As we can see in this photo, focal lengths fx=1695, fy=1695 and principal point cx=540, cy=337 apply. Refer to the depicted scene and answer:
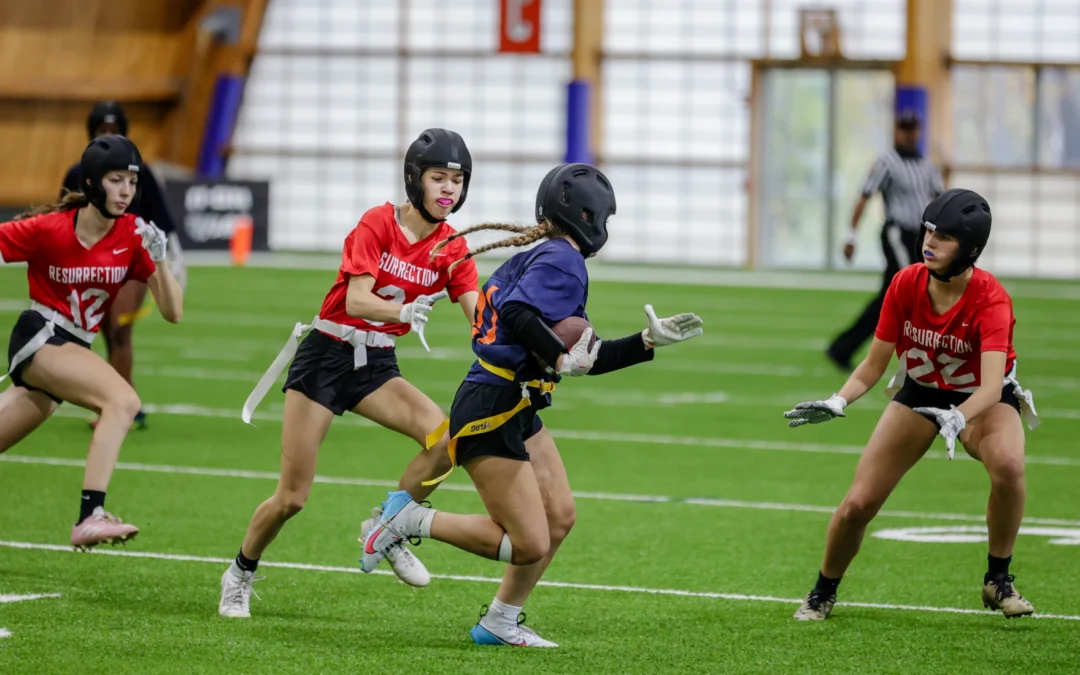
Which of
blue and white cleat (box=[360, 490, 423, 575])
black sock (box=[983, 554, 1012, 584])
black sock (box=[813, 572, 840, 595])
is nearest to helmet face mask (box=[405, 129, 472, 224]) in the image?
blue and white cleat (box=[360, 490, 423, 575])

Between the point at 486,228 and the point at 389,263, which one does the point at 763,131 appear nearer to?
the point at 389,263

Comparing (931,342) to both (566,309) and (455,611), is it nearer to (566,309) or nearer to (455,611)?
(566,309)

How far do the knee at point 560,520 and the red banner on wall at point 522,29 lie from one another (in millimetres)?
27387

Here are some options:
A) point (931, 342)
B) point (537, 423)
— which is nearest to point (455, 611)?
point (537, 423)

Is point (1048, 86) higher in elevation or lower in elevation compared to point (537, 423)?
higher

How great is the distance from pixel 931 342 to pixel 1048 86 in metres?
26.1

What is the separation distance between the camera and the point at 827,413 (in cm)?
607

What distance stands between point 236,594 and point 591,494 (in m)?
3.55

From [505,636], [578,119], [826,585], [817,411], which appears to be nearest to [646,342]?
[817,411]

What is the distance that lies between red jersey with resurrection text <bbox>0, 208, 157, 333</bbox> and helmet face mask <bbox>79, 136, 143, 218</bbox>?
16 cm

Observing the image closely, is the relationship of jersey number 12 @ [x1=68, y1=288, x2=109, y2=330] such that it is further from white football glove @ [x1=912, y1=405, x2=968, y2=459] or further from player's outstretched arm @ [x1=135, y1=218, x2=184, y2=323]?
white football glove @ [x1=912, y1=405, x2=968, y2=459]

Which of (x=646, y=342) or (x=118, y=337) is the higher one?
(x=646, y=342)

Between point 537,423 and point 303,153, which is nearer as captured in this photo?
point 537,423

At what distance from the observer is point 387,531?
6094 mm
